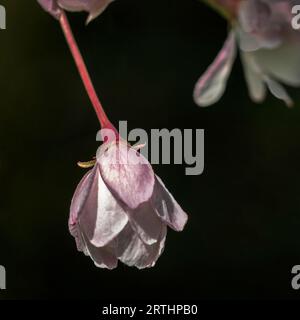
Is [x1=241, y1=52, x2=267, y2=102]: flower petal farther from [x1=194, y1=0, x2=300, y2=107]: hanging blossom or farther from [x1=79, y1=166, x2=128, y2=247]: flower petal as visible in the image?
[x1=79, y1=166, x2=128, y2=247]: flower petal

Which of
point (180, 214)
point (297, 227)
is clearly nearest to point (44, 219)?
point (297, 227)

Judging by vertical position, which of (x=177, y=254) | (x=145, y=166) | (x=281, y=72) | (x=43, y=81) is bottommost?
(x=177, y=254)

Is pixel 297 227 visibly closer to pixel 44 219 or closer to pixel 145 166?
pixel 44 219

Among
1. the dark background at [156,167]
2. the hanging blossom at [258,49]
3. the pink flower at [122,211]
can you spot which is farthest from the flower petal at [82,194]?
the dark background at [156,167]

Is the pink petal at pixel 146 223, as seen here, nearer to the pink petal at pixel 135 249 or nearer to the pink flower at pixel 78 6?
the pink petal at pixel 135 249

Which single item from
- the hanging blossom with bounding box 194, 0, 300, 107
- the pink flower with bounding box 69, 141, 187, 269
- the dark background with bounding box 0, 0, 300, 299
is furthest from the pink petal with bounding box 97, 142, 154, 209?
the dark background with bounding box 0, 0, 300, 299

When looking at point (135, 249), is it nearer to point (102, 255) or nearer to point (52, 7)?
point (102, 255)
